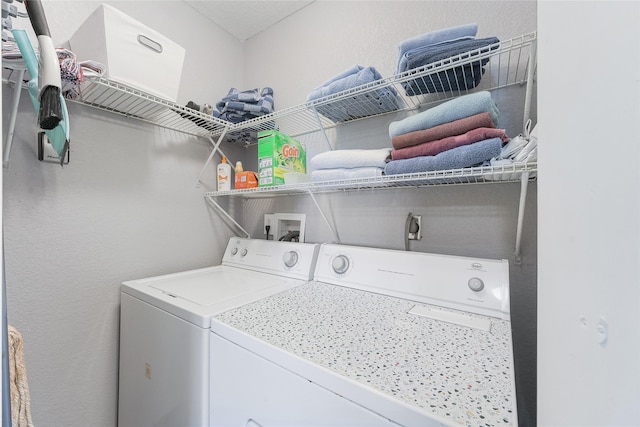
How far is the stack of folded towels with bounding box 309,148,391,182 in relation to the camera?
1094 mm

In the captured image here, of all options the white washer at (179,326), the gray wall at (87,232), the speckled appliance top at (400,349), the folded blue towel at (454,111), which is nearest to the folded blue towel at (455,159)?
the folded blue towel at (454,111)

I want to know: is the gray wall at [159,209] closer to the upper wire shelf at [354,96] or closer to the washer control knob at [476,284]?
the upper wire shelf at [354,96]

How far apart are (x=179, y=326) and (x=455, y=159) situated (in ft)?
3.70

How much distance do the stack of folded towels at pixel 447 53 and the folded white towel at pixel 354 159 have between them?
33cm

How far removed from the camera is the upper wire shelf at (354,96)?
3.16ft

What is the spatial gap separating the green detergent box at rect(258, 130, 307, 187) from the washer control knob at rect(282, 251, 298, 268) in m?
0.38

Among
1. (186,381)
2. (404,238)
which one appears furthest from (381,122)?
(186,381)

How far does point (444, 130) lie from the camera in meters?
0.94

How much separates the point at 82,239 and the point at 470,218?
68.8 inches

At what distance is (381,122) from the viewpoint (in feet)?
4.53

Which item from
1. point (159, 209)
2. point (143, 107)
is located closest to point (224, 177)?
point (159, 209)

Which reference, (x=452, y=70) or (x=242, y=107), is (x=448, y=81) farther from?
(x=242, y=107)
